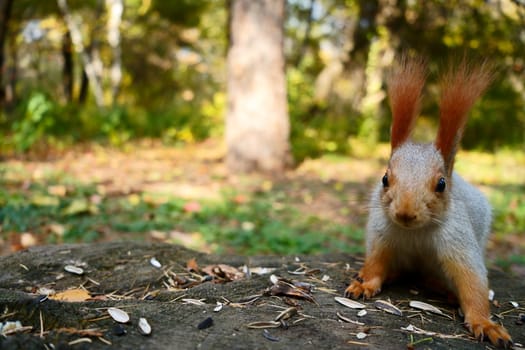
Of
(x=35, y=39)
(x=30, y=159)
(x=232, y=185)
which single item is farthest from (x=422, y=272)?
(x=35, y=39)

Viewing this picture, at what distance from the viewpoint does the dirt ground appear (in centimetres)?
157

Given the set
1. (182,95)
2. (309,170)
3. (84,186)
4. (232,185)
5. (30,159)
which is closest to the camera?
(84,186)

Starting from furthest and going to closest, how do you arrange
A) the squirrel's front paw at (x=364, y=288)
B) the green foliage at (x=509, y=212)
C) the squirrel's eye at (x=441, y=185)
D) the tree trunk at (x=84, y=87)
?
the tree trunk at (x=84, y=87) < the green foliage at (x=509, y=212) < the squirrel's front paw at (x=364, y=288) < the squirrel's eye at (x=441, y=185)

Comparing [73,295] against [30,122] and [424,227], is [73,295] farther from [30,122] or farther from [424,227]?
[30,122]

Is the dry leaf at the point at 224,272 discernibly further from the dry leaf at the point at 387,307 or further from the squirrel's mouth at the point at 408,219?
the squirrel's mouth at the point at 408,219

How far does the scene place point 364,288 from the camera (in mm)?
2164

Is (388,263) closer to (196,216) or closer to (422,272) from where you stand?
(422,272)

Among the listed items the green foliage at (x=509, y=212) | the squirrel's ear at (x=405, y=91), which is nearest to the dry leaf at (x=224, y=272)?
the squirrel's ear at (x=405, y=91)

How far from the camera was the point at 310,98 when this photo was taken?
10.6 metres

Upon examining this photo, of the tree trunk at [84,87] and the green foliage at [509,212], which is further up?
the tree trunk at [84,87]

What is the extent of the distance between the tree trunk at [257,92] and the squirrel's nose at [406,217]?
467 centimetres

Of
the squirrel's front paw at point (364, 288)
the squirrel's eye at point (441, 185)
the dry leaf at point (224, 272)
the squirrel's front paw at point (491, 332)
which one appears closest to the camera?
the squirrel's front paw at point (491, 332)

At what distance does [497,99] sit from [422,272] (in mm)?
9549

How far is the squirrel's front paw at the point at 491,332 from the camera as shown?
1789 millimetres
